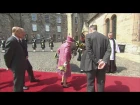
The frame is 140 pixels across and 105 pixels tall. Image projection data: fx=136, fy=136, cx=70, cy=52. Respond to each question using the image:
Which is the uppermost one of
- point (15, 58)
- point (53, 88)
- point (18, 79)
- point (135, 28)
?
point (135, 28)

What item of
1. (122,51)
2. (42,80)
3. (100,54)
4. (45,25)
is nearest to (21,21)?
(45,25)

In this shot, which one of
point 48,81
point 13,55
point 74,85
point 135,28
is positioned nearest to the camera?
point 13,55

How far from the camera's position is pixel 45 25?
3825 cm

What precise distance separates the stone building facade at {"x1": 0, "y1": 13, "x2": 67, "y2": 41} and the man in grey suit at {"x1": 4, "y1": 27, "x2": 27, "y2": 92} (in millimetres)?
29291

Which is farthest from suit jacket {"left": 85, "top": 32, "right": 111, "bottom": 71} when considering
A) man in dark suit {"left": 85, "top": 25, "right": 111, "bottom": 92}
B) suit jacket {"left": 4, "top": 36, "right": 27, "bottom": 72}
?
suit jacket {"left": 4, "top": 36, "right": 27, "bottom": 72}

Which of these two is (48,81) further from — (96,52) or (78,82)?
(96,52)

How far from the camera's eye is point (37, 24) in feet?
121

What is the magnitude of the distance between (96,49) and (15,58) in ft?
6.14

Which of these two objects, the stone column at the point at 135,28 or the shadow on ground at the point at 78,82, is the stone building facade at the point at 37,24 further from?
the shadow on ground at the point at 78,82

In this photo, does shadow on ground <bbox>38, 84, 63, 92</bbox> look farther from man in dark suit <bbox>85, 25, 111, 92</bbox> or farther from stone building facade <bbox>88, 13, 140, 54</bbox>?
stone building facade <bbox>88, 13, 140, 54</bbox>

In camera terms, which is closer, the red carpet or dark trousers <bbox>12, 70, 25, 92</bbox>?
dark trousers <bbox>12, 70, 25, 92</bbox>

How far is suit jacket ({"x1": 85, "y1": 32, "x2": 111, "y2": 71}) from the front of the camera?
311 centimetres

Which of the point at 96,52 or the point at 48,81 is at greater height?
the point at 96,52

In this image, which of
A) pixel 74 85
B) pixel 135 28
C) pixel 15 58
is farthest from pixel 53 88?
pixel 135 28
